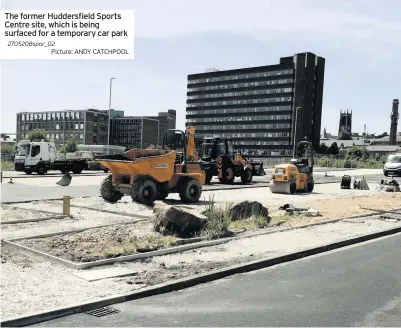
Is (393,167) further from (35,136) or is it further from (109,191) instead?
(35,136)

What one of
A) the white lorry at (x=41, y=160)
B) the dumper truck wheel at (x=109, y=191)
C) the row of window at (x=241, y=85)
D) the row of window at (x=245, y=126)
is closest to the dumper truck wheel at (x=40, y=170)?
the white lorry at (x=41, y=160)

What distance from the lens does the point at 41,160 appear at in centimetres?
3553

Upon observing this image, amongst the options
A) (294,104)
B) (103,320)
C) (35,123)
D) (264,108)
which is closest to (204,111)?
(264,108)

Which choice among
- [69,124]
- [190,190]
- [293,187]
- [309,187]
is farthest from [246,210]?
[69,124]

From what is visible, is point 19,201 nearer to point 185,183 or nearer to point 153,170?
point 153,170

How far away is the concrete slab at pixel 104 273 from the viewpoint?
6.61 meters

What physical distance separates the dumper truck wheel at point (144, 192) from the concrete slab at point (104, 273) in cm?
812

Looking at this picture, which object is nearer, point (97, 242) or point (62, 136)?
point (97, 242)

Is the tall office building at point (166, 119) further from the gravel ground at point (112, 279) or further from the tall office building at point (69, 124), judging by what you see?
the gravel ground at point (112, 279)

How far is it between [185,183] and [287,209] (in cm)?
415

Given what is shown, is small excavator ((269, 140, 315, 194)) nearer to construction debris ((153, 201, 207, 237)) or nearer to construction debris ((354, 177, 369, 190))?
construction debris ((354, 177, 369, 190))

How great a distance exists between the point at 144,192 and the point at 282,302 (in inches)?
390

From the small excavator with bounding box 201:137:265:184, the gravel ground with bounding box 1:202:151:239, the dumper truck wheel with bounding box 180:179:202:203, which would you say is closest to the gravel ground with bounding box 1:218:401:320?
the gravel ground with bounding box 1:202:151:239

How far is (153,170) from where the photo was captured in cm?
1577
